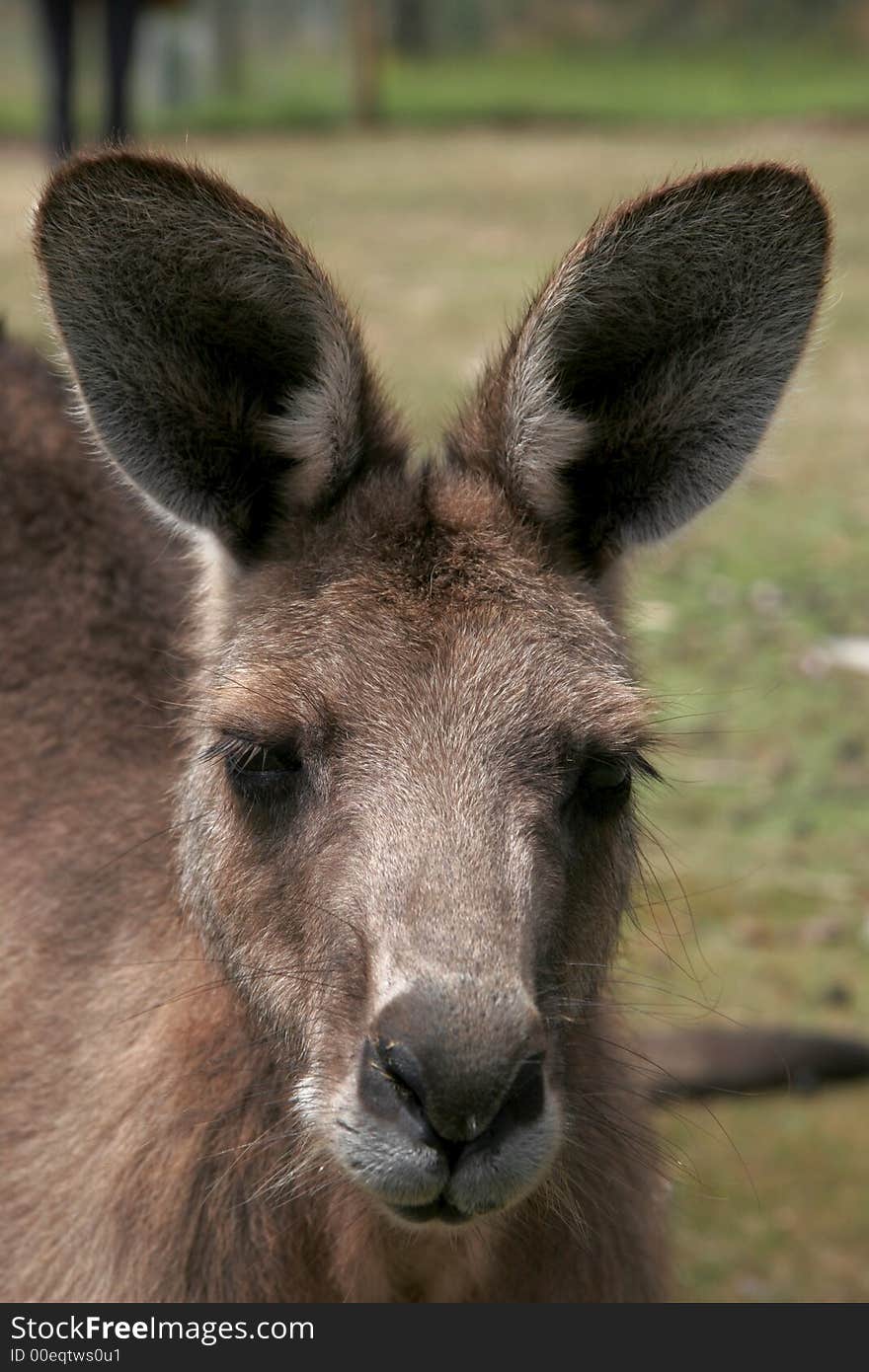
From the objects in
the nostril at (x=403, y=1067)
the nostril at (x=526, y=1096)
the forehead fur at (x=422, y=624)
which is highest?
the forehead fur at (x=422, y=624)

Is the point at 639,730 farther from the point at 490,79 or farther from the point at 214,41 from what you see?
the point at 490,79

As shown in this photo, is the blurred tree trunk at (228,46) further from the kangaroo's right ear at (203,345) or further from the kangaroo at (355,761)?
the kangaroo's right ear at (203,345)

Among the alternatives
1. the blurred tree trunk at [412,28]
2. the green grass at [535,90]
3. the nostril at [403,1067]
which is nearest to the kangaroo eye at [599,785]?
the nostril at [403,1067]

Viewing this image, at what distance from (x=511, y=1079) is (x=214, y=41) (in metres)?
25.1

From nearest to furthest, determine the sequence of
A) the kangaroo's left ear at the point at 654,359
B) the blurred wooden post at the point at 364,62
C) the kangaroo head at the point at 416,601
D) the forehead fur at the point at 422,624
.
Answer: the kangaroo head at the point at 416,601 < the forehead fur at the point at 422,624 < the kangaroo's left ear at the point at 654,359 < the blurred wooden post at the point at 364,62

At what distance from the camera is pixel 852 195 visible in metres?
17.5

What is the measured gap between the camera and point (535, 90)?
27.1 metres

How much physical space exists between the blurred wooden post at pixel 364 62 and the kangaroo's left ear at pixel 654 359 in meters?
22.8

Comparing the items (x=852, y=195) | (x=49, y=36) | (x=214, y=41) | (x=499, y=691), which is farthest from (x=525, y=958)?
(x=214, y=41)

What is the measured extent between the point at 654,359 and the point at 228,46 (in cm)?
2389

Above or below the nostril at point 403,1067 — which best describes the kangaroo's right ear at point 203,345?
above

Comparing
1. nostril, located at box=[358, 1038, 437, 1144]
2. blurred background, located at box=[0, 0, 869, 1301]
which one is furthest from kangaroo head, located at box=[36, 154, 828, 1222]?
blurred background, located at box=[0, 0, 869, 1301]

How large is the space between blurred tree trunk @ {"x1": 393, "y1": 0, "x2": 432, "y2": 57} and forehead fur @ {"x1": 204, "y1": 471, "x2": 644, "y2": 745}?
83.7ft

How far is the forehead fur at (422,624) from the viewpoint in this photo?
2986 millimetres
